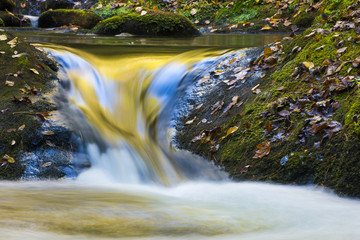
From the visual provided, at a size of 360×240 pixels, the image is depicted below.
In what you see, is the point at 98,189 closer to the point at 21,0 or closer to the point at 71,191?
the point at 71,191

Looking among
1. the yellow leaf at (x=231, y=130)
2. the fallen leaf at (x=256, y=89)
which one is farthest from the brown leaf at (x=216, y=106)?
the yellow leaf at (x=231, y=130)

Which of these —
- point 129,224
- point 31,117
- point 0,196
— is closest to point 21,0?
point 31,117

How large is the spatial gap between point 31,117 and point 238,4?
984cm

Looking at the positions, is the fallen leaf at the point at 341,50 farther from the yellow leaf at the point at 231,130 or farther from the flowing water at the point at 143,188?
the flowing water at the point at 143,188

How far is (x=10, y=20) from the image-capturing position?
13.1m

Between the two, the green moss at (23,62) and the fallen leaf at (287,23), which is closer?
the green moss at (23,62)

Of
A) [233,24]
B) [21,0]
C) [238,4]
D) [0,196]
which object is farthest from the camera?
[21,0]

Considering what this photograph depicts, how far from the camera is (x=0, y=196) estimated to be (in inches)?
137

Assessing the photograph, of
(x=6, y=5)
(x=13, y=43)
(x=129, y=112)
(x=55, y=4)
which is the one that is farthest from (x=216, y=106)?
(x=55, y=4)

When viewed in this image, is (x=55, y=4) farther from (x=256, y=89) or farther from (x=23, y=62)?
(x=256, y=89)

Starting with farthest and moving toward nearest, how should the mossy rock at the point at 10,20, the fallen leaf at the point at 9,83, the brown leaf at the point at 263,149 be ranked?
the mossy rock at the point at 10,20
the fallen leaf at the point at 9,83
the brown leaf at the point at 263,149

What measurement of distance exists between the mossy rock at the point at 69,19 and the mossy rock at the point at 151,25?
1515 millimetres

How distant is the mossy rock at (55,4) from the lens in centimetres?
1695

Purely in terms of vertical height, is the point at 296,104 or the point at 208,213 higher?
the point at 296,104
